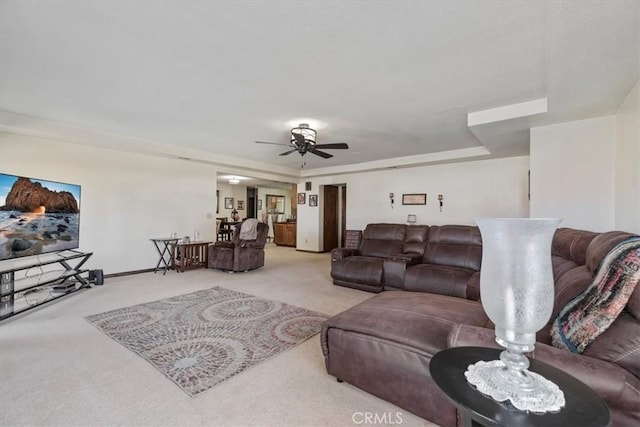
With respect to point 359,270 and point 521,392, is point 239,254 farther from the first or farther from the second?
point 521,392

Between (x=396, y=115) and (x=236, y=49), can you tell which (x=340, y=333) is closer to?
(x=236, y=49)

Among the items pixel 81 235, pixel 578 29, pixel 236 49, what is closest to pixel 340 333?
pixel 236 49

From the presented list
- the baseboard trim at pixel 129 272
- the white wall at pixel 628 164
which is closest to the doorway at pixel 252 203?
the baseboard trim at pixel 129 272

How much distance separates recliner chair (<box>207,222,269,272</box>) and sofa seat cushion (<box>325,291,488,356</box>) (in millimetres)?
3814

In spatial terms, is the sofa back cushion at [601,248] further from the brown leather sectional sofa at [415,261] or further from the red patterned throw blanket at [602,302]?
the brown leather sectional sofa at [415,261]

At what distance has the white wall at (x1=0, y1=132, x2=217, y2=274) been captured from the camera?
4.27 metres

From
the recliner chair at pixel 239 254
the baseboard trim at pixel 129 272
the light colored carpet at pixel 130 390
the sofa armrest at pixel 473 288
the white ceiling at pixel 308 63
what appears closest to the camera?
the light colored carpet at pixel 130 390

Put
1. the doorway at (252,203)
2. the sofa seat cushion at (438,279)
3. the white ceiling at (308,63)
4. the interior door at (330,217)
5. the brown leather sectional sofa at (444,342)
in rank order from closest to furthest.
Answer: the brown leather sectional sofa at (444,342) < the white ceiling at (308,63) < the sofa seat cushion at (438,279) < the interior door at (330,217) < the doorway at (252,203)

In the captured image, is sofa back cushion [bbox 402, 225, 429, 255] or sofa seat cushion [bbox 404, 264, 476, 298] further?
sofa back cushion [bbox 402, 225, 429, 255]

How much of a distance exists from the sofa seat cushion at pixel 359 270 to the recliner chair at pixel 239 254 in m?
1.93

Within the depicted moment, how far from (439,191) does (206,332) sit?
554cm

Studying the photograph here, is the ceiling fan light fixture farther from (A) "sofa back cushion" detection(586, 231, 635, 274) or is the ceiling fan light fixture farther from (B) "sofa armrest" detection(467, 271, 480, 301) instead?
(A) "sofa back cushion" detection(586, 231, 635, 274)

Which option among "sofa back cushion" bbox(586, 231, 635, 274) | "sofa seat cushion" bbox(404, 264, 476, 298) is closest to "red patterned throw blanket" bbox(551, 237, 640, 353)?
"sofa back cushion" bbox(586, 231, 635, 274)

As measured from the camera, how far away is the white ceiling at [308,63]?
5.89ft
